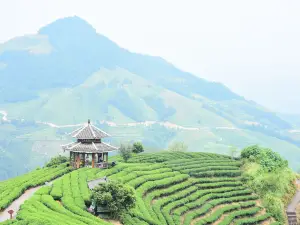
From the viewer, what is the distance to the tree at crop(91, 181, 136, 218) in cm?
2850

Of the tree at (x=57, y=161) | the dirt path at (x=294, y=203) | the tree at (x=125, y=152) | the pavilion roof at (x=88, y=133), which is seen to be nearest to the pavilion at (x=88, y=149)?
the pavilion roof at (x=88, y=133)

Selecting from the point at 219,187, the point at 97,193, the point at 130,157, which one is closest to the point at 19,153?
the point at 130,157

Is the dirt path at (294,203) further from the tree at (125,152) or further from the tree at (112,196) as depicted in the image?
the tree at (112,196)

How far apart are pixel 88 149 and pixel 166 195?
34.4 feet

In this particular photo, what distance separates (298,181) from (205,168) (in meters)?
17.0

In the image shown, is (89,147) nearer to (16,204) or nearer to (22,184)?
(22,184)

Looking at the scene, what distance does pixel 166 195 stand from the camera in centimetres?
4044

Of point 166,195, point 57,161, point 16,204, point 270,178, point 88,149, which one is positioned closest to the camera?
point 16,204

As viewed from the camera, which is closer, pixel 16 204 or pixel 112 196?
pixel 112 196

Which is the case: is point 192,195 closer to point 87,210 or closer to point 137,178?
point 137,178

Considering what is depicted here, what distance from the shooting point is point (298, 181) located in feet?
188

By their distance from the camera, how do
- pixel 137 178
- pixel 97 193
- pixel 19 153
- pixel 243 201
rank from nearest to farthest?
1. pixel 97 193
2. pixel 137 178
3. pixel 243 201
4. pixel 19 153

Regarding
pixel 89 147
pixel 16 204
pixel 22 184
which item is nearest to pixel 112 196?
pixel 16 204

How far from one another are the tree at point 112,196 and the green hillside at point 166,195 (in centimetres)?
123
